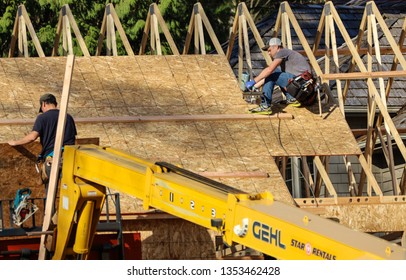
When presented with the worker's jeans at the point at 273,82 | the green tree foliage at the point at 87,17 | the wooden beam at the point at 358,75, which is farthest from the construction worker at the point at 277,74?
the green tree foliage at the point at 87,17

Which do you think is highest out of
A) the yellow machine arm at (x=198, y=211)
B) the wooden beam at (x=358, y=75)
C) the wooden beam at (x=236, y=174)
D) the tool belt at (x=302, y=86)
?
the wooden beam at (x=358, y=75)

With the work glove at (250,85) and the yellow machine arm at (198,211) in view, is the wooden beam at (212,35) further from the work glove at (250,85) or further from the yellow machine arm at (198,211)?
the yellow machine arm at (198,211)

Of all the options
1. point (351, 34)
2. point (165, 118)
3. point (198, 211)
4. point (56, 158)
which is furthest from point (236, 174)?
point (351, 34)

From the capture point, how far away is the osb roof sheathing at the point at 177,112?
17125 millimetres

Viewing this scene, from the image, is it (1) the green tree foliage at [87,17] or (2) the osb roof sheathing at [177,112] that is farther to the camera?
(1) the green tree foliage at [87,17]

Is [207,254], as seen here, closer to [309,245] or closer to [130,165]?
[130,165]

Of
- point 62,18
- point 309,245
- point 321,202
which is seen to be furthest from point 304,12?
point 309,245

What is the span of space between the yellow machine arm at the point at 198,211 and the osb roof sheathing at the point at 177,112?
11.6ft

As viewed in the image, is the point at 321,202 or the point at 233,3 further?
the point at 233,3

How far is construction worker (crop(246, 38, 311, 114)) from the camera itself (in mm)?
18359

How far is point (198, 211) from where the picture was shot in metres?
12.1

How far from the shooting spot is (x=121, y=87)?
739 inches

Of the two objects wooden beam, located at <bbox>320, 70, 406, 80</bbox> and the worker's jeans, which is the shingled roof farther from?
the worker's jeans

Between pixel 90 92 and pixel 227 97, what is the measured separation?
6.22 ft
